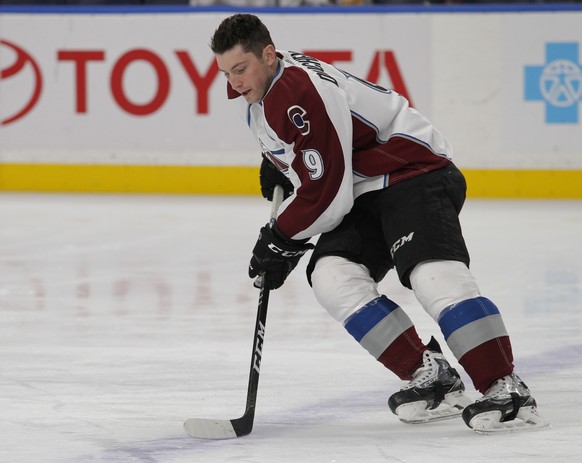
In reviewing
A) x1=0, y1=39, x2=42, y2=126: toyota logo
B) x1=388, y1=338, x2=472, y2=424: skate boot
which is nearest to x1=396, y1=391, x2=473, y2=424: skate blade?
x1=388, y1=338, x2=472, y2=424: skate boot

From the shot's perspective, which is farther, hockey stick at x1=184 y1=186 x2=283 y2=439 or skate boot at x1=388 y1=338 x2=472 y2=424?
skate boot at x1=388 y1=338 x2=472 y2=424

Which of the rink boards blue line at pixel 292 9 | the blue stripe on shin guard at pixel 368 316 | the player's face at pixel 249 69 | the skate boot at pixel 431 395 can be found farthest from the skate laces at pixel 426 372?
the rink boards blue line at pixel 292 9

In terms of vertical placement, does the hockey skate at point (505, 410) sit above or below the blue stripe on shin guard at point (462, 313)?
below

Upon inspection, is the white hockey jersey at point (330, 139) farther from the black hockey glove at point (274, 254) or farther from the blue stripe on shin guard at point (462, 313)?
the blue stripe on shin guard at point (462, 313)

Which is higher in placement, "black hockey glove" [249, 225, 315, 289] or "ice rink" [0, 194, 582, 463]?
"black hockey glove" [249, 225, 315, 289]

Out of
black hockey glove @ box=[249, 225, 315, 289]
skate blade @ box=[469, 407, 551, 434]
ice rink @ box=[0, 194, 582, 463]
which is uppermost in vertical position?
black hockey glove @ box=[249, 225, 315, 289]

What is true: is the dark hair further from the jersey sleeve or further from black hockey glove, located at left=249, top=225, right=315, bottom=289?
black hockey glove, located at left=249, top=225, right=315, bottom=289

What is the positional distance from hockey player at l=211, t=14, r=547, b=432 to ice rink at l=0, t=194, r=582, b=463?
0.38 ft

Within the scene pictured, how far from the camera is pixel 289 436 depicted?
257cm

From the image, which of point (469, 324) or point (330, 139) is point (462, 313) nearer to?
point (469, 324)

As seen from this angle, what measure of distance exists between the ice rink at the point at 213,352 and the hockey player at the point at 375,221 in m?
0.12

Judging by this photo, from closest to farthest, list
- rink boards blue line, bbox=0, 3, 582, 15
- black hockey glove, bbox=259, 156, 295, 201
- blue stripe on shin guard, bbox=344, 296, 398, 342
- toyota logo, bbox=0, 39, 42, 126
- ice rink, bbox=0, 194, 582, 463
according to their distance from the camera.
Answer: ice rink, bbox=0, 194, 582, 463 → blue stripe on shin guard, bbox=344, 296, 398, 342 → black hockey glove, bbox=259, 156, 295, 201 → rink boards blue line, bbox=0, 3, 582, 15 → toyota logo, bbox=0, 39, 42, 126

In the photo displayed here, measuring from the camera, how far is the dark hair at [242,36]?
2584 millimetres

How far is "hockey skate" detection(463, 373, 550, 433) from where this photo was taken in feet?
8.32
